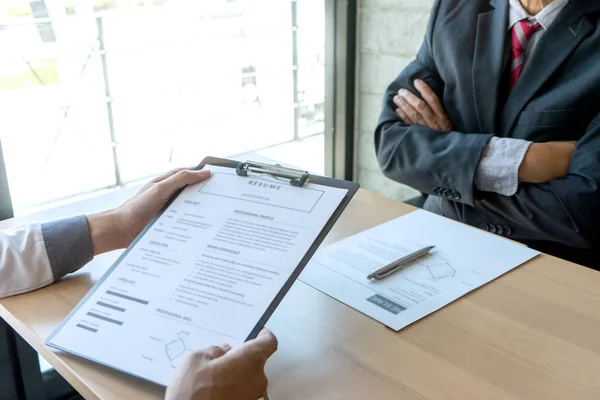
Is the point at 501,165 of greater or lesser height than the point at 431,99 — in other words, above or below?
below

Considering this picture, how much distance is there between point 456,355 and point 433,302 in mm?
133

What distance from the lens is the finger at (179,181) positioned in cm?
102

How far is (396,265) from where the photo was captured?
1.06 meters

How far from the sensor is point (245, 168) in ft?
3.34

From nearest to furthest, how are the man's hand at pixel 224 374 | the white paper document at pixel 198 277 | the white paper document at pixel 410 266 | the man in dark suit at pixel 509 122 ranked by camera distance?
the man's hand at pixel 224 374 → the white paper document at pixel 198 277 → the white paper document at pixel 410 266 → the man in dark suit at pixel 509 122

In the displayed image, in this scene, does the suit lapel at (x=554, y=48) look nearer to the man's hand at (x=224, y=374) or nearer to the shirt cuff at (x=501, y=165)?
the shirt cuff at (x=501, y=165)

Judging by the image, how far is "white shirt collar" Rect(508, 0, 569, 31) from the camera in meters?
1.43

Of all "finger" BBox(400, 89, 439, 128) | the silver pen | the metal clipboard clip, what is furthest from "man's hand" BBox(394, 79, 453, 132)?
the metal clipboard clip

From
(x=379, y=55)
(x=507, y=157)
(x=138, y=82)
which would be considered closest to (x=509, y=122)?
(x=507, y=157)

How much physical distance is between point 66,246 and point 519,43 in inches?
44.4

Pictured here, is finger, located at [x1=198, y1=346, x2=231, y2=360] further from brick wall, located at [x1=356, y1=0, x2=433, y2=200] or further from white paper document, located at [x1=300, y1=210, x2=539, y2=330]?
brick wall, located at [x1=356, y1=0, x2=433, y2=200]

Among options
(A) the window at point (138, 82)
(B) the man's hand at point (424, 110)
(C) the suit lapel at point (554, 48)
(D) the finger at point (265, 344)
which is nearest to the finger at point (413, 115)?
(B) the man's hand at point (424, 110)

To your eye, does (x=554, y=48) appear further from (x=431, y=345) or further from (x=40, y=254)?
(x=40, y=254)

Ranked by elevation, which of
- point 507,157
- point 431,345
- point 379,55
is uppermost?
point 379,55
